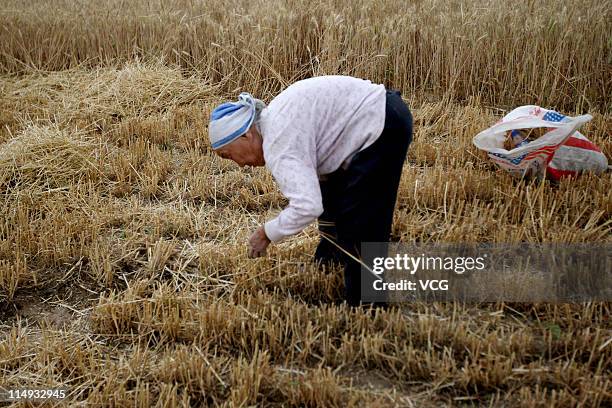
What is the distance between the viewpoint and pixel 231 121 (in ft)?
9.52

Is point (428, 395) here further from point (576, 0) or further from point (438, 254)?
point (576, 0)

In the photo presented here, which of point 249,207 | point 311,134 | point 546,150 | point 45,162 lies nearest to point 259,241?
point 311,134

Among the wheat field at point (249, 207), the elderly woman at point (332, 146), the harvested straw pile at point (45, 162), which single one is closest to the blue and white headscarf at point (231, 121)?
the elderly woman at point (332, 146)

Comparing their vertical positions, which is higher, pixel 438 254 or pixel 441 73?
pixel 441 73

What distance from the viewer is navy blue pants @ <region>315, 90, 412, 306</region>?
9.80 feet

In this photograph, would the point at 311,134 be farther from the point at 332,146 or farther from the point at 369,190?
the point at 369,190

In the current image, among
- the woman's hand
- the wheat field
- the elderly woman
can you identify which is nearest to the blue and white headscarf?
the elderly woman

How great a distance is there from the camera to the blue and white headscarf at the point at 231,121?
9.50 feet

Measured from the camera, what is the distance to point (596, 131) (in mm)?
4957

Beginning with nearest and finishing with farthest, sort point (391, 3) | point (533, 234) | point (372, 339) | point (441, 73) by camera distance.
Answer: point (372, 339) < point (533, 234) < point (441, 73) < point (391, 3)

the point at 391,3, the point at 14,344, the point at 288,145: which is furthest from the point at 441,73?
the point at 14,344

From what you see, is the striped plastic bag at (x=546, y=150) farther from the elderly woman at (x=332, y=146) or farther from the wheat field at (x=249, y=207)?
the elderly woman at (x=332, y=146)

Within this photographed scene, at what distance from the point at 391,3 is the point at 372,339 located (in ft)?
14.8

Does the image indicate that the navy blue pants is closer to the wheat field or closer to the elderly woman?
the elderly woman
